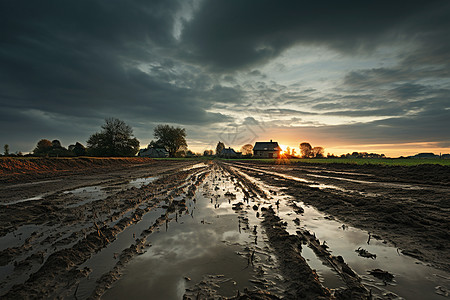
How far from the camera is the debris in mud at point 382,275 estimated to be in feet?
9.40

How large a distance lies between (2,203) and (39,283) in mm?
7154

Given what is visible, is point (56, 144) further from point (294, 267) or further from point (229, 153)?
point (294, 267)

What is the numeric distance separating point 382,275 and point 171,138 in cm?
9711

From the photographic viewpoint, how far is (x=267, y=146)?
322 ft

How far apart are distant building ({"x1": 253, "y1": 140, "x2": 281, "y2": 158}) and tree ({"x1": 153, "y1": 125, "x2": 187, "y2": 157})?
1401 inches

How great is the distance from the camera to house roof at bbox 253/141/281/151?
95.9m

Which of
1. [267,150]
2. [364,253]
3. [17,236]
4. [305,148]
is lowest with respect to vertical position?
[17,236]

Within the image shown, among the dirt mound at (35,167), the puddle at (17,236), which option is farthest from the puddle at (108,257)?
the dirt mound at (35,167)

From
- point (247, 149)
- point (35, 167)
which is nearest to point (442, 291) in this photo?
point (35, 167)

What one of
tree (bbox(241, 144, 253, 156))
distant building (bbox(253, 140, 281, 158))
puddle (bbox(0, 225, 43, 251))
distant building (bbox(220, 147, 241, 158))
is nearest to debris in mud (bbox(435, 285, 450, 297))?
puddle (bbox(0, 225, 43, 251))

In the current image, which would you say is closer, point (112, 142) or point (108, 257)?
point (108, 257)

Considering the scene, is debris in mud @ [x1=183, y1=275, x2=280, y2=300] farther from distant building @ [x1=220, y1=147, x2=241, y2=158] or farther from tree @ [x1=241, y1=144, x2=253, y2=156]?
tree @ [x1=241, y1=144, x2=253, y2=156]

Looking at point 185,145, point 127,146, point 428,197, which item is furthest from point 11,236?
point 185,145

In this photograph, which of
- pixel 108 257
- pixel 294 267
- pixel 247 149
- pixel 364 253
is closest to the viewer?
pixel 294 267
